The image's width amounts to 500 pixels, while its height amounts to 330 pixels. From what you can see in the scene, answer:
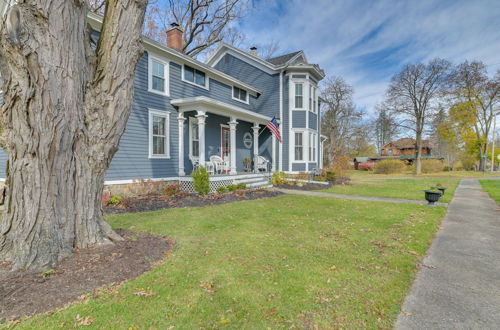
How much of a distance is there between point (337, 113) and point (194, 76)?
2549 cm

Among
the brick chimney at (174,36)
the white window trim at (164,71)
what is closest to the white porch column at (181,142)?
the white window trim at (164,71)

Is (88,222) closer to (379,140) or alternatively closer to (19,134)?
(19,134)

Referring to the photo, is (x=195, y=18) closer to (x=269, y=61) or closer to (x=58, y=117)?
(x=269, y=61)

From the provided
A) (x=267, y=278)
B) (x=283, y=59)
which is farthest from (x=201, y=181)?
(x=283, y=59)

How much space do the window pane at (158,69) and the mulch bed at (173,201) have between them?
5154 mm

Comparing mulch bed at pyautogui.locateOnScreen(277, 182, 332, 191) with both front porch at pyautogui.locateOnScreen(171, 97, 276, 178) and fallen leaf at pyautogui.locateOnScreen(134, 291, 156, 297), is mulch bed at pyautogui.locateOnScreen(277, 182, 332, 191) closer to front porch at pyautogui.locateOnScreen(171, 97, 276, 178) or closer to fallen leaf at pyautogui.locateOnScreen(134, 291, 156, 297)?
front porch at pyautogui.locateOnScreen(171, 97, 276, 178)

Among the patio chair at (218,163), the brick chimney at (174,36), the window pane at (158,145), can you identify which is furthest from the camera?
the brick chimney at (174,36)

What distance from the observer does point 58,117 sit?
10.0 ft

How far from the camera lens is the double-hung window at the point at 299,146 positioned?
15.7 metres

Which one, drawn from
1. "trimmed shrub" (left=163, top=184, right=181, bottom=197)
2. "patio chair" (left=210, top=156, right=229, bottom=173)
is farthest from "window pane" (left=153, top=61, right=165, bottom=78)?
"trimmed shrub" (left=163, top=184, right=181, bottom=197)

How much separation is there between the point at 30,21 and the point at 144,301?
3.51 meters

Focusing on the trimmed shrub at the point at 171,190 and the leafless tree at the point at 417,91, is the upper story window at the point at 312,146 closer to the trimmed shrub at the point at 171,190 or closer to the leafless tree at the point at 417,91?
the trimmed shrub at the point at 171,190

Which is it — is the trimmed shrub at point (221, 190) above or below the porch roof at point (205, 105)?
below

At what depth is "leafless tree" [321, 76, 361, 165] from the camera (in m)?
31.3
